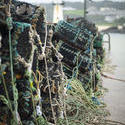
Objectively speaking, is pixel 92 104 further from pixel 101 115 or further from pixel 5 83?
pixel 5 83

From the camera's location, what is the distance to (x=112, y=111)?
11.9 feet

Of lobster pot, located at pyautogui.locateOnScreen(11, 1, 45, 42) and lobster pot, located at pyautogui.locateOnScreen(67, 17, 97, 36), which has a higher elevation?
lobster pot, located at pyautogui.locateOnScreen(11, 1, 45, 42)

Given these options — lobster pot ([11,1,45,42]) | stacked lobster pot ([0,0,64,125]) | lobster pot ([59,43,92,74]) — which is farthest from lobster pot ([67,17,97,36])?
stacked lobster pot ([0,0,64,125])

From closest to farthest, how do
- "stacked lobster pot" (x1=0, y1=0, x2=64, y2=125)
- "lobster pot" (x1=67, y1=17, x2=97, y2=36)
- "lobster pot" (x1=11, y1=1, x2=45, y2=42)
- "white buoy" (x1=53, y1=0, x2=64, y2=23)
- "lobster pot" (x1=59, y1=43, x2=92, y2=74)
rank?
"stacked lobster pot" (x1=0, y1=0, x2=64, y2=125) → "lobster pot" (x1=11, y1=1, x2=45, y2=42) → "lobster pot" (x1=59, y1=43, x2=92, y2=74) → "lobster pot" (x1=67, y1=17, x2=97, y2=36) → "white buoy" (x1=53, y1=0, x2=64, y2=23)

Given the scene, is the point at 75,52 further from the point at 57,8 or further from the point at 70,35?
the point at 57,8

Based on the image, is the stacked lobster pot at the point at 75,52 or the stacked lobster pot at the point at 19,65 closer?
the stacked lobster pot at the point at 19,65

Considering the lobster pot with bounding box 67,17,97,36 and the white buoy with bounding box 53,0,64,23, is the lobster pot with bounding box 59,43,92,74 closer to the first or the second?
the lobster pot with bounding box 67,17,97,36

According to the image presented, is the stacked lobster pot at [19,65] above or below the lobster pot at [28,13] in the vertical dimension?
below

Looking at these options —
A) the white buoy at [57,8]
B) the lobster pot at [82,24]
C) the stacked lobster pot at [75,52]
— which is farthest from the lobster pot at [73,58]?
the white buoy at [57,8]

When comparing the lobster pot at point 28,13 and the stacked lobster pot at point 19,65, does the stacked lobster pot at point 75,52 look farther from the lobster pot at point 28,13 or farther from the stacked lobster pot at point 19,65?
the stacked lobster pot at point 19,65

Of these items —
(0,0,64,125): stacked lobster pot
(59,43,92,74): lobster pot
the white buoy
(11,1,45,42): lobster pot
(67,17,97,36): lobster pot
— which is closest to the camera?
(0,0,64,125): stacked lobster pot

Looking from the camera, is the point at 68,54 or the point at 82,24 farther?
the point at 82,24

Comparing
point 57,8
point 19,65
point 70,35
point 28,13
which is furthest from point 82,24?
point 57,8

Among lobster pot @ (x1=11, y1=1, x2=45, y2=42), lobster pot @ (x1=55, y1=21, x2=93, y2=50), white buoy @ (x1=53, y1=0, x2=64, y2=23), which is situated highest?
white buoy @ (x1=53, y1=0, x2=64, y2=23)
